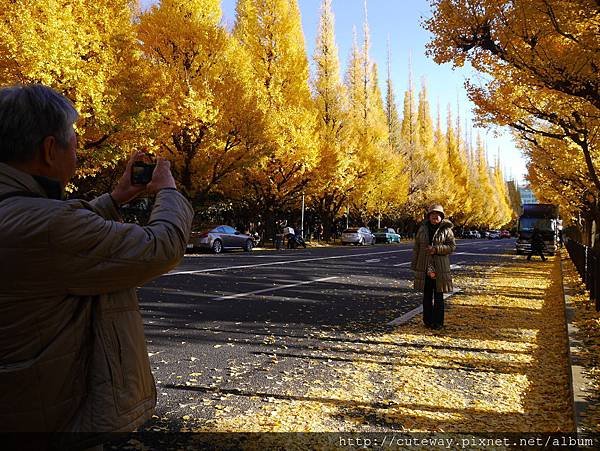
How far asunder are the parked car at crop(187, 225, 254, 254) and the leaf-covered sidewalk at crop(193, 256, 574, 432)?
18.0 metres

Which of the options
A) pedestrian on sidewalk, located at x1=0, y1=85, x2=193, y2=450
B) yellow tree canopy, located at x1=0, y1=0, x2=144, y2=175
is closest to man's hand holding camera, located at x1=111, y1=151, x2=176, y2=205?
pedestrian on sidewalk, located at x1=0, y1=85, x2=193, y2=450

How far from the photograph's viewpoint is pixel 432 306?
24.7 feet

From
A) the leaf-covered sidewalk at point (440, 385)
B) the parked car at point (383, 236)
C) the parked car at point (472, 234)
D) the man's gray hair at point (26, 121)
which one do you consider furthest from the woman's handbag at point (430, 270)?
the parked car at point (472, 234)

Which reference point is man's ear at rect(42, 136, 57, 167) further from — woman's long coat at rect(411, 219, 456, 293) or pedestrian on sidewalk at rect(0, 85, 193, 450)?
woman's long coat at rect(411, 219, 456, 293)

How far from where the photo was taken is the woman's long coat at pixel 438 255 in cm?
721

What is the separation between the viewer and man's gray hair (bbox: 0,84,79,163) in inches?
57.6

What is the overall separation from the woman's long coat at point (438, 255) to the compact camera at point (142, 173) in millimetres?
5943

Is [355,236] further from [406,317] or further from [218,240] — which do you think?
[406,317]

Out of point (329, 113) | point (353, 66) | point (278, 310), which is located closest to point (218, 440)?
point (278, 310)

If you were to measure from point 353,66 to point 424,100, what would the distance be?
2330 cm

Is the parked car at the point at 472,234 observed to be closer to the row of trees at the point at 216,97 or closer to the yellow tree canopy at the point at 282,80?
the row of trees at the point at 216,97

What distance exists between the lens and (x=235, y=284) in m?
11.5

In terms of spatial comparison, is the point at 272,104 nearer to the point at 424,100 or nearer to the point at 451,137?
the point at 424,100

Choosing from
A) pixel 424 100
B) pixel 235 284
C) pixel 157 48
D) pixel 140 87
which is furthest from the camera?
pixel 424 100
